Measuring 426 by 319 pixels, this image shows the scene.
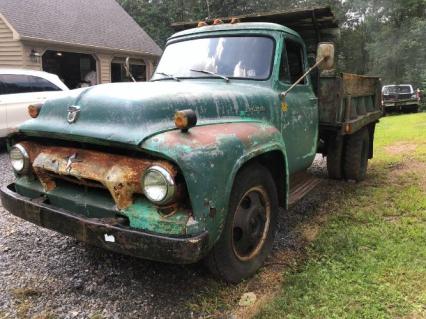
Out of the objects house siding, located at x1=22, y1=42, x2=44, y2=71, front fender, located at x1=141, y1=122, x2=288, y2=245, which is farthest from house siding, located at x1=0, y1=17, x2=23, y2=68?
front fender, located at x1=141, y1=122, x2=288, y2=245

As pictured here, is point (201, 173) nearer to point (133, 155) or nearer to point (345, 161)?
point (133, 155)

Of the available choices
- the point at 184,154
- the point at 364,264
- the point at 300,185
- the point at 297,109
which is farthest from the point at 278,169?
the point at 184,154

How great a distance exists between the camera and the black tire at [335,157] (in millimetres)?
6439

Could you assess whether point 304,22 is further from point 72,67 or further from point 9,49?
point 72,67

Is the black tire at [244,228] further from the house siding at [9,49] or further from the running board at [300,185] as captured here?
the house siding at [9,49]

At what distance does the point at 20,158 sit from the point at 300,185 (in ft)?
9.91

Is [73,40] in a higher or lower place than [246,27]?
higher

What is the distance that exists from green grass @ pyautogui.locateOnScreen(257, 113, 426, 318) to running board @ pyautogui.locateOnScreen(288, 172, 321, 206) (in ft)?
1.42

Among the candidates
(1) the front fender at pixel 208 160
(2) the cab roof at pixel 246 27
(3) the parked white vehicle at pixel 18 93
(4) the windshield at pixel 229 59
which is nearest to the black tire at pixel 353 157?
(2) the cab roof at pixel 246 27

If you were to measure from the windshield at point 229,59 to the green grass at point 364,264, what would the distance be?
71.1 inches

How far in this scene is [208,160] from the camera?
294cm

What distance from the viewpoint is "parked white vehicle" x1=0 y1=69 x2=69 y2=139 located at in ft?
30.9

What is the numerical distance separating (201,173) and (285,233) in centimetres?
217

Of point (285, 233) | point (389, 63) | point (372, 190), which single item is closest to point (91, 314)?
point (285, 233)
